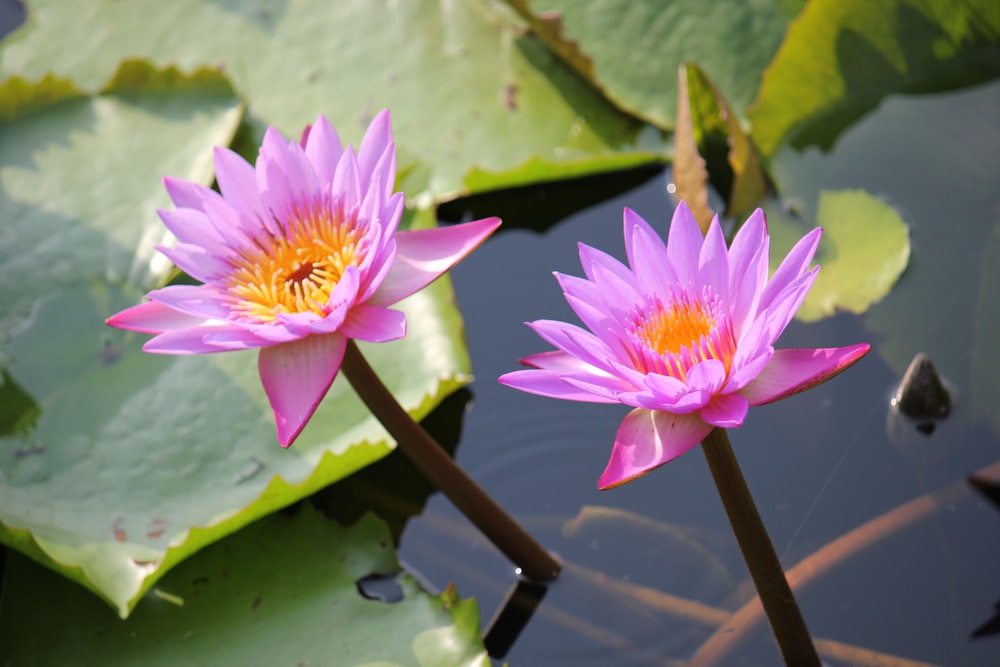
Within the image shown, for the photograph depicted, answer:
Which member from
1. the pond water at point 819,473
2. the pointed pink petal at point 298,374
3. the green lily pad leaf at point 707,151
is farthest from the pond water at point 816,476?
the pointed pink petal at point 298,374

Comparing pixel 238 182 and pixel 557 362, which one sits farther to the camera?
pixel 238 182

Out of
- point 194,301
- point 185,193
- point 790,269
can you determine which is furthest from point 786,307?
point 185,193

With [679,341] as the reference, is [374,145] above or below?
above

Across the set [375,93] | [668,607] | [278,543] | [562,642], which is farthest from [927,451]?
[375,93]

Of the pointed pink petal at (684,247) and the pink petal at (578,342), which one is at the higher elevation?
the pointed pink petal at (684,247)

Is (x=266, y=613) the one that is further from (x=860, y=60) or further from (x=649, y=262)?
(x=860, y=60)

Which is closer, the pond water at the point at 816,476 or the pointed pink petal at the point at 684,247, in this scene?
the pointed pink petal at the point at 684,247

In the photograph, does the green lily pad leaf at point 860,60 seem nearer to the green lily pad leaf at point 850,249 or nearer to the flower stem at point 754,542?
the green lily pad leaf at point 850,249
